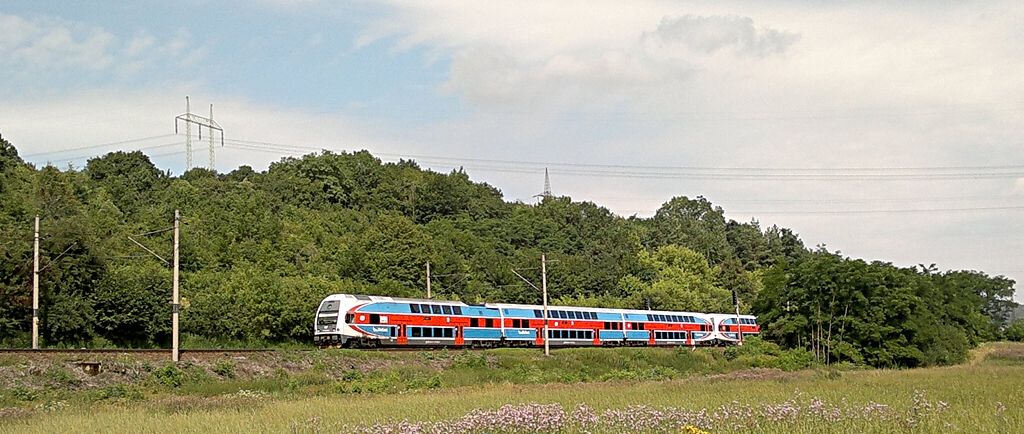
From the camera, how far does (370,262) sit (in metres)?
84.8

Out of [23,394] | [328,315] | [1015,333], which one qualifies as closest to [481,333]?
[328,315]

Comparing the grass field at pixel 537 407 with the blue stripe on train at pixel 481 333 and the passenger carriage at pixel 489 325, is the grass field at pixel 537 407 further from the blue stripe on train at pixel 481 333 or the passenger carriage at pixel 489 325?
the blue stripe on train at pixel 481 333

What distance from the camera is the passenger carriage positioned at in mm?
54281

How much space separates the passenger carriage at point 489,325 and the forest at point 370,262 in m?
7.13

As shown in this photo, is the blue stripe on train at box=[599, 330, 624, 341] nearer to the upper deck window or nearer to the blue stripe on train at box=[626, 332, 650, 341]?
the blue stripe on train at box=[626, 332, 650, 341]

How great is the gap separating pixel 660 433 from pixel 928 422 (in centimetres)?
534

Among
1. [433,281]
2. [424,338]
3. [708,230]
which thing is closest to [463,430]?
[424,338]

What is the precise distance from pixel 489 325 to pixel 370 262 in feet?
79.8

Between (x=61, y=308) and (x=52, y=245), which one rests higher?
(x=52, y=245)

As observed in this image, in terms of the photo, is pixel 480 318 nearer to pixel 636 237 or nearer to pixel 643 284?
pixel 643 284

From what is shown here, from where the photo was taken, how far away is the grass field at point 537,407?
63.9 ft

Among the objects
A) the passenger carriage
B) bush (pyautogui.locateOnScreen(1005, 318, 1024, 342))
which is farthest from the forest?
the passenger carriage

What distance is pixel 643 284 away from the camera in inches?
4592

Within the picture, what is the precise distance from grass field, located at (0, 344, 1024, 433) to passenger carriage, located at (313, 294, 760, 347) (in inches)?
357
